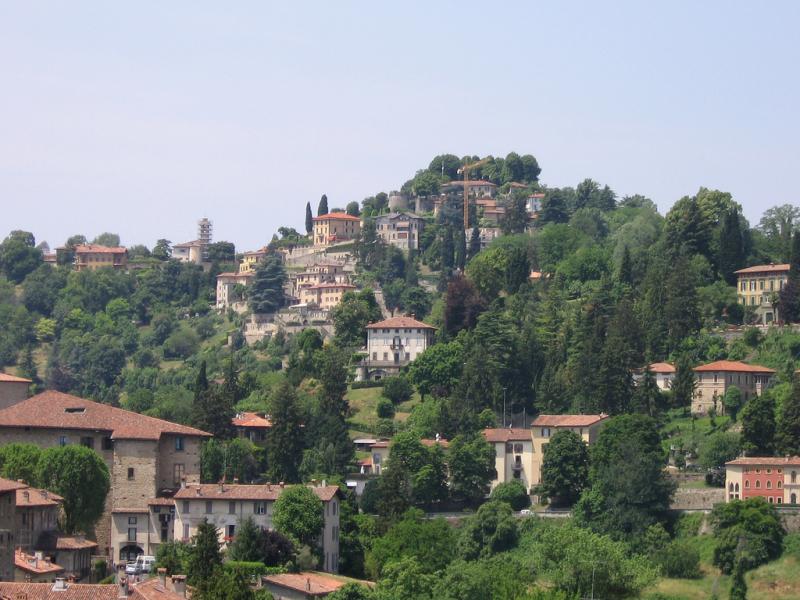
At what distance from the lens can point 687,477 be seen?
337 ft

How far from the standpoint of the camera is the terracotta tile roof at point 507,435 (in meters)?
110

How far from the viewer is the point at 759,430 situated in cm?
10088

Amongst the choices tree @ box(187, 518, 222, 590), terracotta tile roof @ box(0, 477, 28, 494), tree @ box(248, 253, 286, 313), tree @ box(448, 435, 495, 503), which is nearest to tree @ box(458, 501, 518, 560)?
tree @ box(448, 435, 495, 503)

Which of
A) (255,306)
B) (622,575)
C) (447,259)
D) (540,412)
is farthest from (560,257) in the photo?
(622,575)

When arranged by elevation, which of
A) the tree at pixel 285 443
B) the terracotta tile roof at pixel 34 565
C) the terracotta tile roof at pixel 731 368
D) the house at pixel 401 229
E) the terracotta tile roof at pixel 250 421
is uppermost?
the house at pixel 401 229

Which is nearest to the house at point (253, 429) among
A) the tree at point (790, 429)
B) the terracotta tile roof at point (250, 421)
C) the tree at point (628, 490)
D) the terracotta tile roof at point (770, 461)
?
the terracotta tile roof at point (250, 421)

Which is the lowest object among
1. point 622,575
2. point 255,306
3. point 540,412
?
point 622,575

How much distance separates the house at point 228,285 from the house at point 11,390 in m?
76.8

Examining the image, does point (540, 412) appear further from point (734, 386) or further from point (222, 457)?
point (222, 457)

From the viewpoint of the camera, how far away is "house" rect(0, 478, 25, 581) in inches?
2702

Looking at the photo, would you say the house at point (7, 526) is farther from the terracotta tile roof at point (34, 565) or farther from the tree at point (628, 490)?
the tree at point (628, 490)

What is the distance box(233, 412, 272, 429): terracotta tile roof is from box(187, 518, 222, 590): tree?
139ft

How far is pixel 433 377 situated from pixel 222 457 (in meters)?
24.0

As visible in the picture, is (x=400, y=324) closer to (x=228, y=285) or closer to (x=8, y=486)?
(x=228, y=285)
